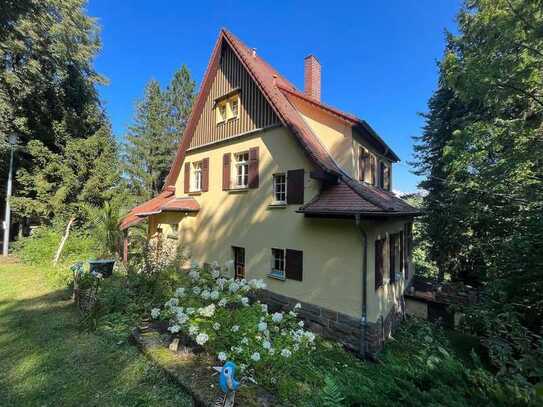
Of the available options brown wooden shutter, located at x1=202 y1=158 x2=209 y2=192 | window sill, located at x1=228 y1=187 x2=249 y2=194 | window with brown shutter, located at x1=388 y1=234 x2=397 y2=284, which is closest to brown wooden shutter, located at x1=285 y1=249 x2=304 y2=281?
window sill, located at x1=228 y1=187 x2=249 y2=194

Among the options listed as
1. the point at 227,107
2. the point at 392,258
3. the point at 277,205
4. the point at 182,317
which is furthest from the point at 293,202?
the point at 227,107

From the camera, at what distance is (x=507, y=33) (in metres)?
7.62

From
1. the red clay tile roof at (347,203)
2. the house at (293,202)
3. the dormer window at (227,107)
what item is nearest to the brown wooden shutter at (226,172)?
the house at (293,202)

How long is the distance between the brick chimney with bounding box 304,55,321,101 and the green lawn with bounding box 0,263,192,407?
12.0m

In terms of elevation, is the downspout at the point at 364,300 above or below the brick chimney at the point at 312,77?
below

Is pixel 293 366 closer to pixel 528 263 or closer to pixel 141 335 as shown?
pixel 141 335

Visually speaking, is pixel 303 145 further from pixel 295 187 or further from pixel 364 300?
pixel 364 300

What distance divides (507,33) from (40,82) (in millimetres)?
22338

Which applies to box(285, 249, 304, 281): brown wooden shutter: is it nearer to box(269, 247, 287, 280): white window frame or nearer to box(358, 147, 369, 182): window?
box(269, 247, 287, 280): white window frame

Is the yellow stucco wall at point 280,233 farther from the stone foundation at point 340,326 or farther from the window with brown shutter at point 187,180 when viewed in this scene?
the window with brown shutter at point 187,180

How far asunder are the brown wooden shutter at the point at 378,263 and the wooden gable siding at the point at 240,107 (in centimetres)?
550

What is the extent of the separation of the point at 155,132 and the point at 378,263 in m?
26.0

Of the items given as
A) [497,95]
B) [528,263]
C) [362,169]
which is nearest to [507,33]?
[497,95]

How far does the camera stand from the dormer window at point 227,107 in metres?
11.6
